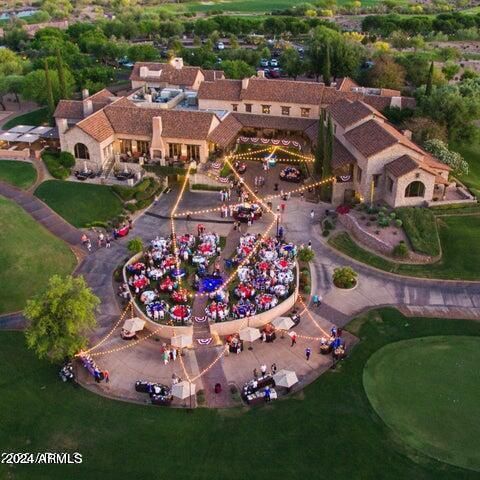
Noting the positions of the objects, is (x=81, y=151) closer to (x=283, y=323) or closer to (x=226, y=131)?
(x=226, y=131)

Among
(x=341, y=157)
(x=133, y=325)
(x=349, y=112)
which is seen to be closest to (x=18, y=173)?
(x=133, y=325)

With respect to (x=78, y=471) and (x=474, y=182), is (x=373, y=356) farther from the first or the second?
(x=474, y=182)

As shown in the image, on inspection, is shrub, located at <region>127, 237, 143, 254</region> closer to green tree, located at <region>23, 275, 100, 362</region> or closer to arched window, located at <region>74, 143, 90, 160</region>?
green tree, located at <region>23, 275, 100, 362</region>

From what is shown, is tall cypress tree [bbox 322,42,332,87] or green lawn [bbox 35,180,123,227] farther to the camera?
tall cypress tree [bbox 322,42,332,87]

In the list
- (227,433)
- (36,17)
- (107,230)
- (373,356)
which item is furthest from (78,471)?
(36,17)

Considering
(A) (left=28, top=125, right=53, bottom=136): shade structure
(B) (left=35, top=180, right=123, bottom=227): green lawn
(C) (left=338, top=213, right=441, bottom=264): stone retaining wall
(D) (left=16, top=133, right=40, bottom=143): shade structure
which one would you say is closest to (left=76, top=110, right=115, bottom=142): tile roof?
(B) (left=35, top=180, right=123, bottom=227): green lawn
